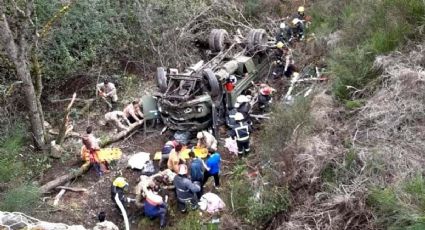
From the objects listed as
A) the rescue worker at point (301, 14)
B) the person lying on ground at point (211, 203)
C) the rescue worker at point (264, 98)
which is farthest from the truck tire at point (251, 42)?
the person lying on ground at point (211, 203)

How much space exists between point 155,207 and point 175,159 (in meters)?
1.37

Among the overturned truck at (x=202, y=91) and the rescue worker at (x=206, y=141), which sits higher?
the overturned truck at (x=202, y=91)

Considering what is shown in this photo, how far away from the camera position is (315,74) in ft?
40.0

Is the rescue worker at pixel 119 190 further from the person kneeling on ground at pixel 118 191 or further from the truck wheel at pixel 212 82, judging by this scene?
the truck wheel at pixel 212 82

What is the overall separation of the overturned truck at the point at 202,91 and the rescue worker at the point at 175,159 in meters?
1.35

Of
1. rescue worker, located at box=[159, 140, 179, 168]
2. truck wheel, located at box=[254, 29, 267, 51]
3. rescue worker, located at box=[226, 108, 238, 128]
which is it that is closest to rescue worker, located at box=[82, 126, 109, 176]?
rescue worker, located at box=[159, 140, 179, 168]

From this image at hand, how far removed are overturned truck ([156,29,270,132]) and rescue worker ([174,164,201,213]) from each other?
219 centimetres

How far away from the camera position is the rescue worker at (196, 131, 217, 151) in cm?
1045

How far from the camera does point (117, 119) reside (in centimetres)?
1169

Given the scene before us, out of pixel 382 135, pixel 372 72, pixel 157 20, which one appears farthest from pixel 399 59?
pixel 157 20

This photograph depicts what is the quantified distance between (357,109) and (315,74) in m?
4.29

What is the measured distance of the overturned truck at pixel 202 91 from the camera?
1084 cm

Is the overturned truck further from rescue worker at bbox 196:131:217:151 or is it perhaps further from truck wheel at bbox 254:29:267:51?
truck wheel at bbox 254:29:267:51

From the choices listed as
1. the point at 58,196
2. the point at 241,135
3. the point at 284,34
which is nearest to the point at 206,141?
the point at 241,135
